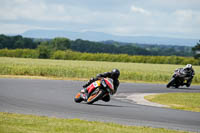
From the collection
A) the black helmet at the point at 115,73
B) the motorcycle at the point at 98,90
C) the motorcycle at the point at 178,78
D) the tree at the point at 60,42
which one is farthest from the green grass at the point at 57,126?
the tree at the point at 60,42

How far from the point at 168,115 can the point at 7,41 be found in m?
132

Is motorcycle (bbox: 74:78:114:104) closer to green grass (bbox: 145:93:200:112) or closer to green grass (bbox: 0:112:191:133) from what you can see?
green grass (bbox: 145:93:200:112)

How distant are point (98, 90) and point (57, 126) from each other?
6.17 m

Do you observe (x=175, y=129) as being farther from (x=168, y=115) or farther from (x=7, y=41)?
(x=7, y=41)

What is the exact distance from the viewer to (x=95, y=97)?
58.0 ft

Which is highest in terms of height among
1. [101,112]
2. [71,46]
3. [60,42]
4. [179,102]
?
[60,42]

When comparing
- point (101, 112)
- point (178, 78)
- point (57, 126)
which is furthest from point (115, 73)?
point (178, 78)

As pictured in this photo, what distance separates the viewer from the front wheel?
17469mm

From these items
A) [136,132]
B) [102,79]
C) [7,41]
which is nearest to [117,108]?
[102,79]

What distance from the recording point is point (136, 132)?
11.3 m

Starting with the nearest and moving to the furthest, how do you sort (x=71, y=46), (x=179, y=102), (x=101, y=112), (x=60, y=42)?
(x=101, y=112) → (x=179, y=102) → (x=60, y=42) → (x=71, y=46)

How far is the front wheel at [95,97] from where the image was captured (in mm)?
17469

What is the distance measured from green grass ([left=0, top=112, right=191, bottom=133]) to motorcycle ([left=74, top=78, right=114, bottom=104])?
4401mm

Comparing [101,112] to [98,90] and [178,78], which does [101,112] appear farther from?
[178,78]
